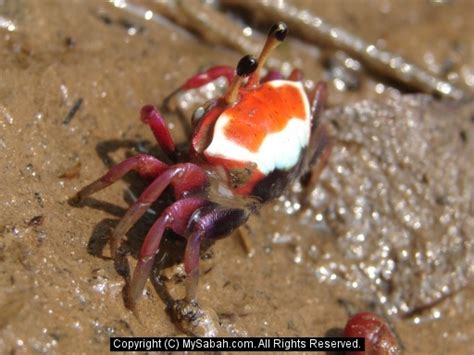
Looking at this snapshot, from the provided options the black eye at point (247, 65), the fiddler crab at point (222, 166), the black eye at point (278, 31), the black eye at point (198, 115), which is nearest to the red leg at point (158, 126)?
the fiddler crab at point (222, 166)

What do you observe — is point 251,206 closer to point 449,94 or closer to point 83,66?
point 83,66

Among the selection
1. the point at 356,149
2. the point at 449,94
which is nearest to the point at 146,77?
the point at 356,149

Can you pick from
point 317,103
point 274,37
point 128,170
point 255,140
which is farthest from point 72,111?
point 317,103

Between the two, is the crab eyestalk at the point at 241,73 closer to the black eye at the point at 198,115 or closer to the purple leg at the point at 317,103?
the black eye at the point at 198,115

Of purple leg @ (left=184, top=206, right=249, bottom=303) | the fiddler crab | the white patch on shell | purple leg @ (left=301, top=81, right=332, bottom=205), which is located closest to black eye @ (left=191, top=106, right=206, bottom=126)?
the fiddler crab

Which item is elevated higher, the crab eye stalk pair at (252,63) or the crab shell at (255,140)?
the crab eye stalk pair at (252,63)

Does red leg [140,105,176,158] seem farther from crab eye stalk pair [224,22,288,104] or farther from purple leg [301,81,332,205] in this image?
purple leg [301,81,332,205]

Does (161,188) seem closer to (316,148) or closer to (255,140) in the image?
(255,140)
